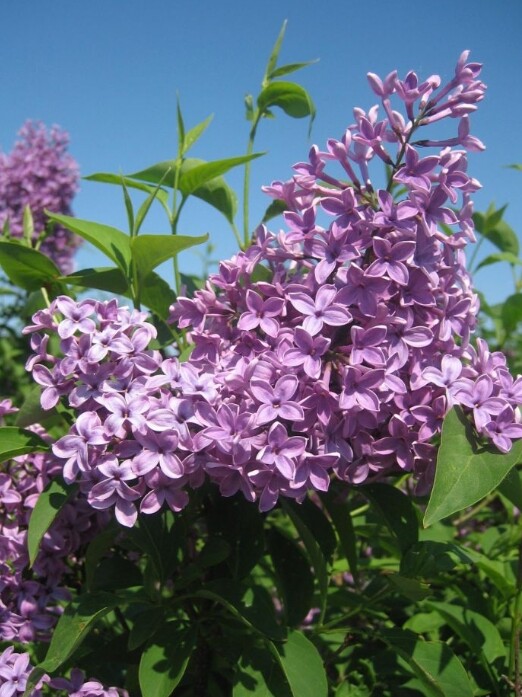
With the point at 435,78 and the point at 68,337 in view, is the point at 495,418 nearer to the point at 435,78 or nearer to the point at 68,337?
the point at 435,78

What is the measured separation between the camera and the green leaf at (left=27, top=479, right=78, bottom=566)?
1.20 meters

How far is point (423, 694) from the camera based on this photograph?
1.43 meters

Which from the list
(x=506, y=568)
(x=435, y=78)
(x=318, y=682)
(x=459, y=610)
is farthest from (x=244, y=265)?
(x=506, y=568)

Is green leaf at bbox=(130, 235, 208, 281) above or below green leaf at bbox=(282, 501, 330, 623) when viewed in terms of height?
above

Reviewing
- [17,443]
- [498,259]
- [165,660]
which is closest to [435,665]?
[165,660]

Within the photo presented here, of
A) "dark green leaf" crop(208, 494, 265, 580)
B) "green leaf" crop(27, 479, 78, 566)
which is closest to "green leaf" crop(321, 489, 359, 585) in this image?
"dark green leaf" crop(208, 494, 265, 580)

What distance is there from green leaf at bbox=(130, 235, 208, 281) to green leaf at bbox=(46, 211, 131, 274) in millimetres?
38

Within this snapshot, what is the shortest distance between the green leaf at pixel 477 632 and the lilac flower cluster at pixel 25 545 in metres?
0.77

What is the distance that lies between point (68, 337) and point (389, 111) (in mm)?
679

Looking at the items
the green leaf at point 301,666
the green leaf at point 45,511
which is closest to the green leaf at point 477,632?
the green leaf at point 301,666

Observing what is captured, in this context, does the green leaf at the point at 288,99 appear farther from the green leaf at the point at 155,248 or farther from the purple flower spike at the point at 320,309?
the purple flower spike at the point at 320,309

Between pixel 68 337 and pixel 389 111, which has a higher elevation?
pixel 389 111

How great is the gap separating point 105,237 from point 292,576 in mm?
796

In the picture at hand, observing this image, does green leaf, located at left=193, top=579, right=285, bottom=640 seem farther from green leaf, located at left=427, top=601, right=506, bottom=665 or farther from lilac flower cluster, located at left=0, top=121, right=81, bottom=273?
lilac flower cluster, located at left=0, top=121, right=81, bottom=273
